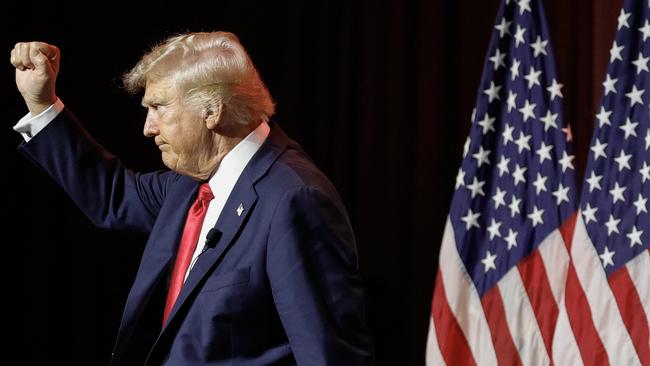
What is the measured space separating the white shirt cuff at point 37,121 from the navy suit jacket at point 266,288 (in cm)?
50

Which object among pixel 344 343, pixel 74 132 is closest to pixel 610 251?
pixel 344 343

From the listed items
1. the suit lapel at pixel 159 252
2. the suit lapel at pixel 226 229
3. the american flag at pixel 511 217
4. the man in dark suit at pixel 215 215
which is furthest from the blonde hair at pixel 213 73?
the american flag at pixel 511 217

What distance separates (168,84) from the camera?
2096 mm

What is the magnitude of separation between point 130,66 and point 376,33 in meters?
1.10

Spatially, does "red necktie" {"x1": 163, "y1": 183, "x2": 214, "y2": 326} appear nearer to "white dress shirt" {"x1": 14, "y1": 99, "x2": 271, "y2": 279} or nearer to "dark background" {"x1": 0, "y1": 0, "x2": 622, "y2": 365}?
"white dress shirt" {"x1": 14, "y1": 99, "x2": 271, "y2": 279}

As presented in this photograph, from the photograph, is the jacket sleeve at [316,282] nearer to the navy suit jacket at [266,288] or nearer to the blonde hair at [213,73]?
the navy suit jacket at [266,288]

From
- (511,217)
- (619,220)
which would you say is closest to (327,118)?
(511,217)

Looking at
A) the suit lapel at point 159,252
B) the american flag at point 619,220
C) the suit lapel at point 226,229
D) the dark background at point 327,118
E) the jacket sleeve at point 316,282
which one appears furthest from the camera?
the dark background at point 327,118

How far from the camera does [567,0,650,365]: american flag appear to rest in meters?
2.95

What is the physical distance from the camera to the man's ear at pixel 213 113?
2.06 metres

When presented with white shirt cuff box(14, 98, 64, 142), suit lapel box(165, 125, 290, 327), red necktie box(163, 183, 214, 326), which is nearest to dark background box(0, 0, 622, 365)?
white shirt cuff box(14, 98, 64, 142)

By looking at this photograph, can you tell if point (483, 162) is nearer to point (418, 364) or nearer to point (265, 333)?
point (418, 364)

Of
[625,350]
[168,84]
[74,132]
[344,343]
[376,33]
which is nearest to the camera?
[344,343]

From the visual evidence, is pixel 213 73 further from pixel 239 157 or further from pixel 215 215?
pixel 215 215
